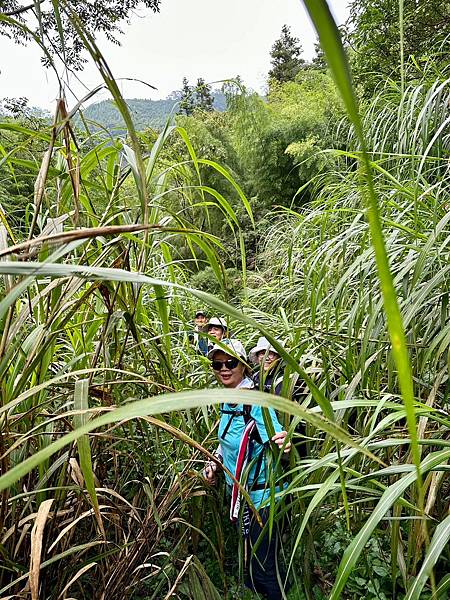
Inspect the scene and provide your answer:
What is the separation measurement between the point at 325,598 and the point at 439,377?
912 millimetres

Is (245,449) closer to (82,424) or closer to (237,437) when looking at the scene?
(237,437)

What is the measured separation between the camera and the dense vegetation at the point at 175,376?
277 millimetres

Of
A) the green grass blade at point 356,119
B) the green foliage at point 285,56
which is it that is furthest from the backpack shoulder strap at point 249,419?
the green foliage at point 285,56

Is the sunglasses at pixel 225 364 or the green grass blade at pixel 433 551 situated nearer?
the green grass blade at pixel 433 551

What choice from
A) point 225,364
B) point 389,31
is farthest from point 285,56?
point 225,364

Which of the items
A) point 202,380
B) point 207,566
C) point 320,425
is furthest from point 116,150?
point 207,566

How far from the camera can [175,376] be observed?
2.45 ft

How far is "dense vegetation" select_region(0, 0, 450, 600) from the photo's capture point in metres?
0.28

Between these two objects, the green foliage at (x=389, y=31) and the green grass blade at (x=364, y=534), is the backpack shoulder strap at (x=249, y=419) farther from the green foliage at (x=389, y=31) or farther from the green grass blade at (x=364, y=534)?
the green foliage at (x=389, y=31)

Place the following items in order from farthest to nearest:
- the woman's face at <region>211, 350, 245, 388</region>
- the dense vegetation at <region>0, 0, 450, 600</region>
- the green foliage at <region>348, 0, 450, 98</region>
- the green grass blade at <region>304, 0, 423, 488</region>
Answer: the green foliage at <region>348, 0, 450, 98</region>
the woman's face at <region>211, 350, 245, 388</region>
the dense vegetation at <region>0, 0, 450, 600</region>
the green grass blade at <region>304, 0, 423, 488</region>

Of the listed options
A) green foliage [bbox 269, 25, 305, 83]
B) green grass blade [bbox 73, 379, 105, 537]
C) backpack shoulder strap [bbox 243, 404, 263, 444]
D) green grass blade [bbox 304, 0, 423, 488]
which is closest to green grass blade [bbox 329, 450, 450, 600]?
green grass blade [bbox 73, 379, 105, 537]

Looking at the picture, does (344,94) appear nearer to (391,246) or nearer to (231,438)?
(391,246)

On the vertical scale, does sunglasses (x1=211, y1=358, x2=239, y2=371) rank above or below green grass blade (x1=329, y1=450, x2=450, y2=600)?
below

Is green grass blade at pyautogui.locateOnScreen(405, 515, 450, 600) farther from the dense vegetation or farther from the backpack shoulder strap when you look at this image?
the backpack shoulder strap
